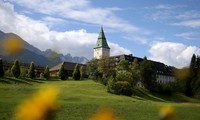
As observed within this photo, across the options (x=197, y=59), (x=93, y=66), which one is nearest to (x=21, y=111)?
(x=93, y=66)

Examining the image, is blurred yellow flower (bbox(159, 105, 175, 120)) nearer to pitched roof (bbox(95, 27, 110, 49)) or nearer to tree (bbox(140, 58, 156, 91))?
tree (bbox(140, 58, 156, 91))

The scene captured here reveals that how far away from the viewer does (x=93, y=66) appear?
97938 mm

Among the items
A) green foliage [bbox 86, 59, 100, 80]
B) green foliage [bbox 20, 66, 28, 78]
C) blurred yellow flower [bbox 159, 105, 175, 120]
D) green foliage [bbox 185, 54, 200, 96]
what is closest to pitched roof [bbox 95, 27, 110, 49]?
green foliage [bbox 185, 54, 200, 96]

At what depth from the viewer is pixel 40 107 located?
120 cm

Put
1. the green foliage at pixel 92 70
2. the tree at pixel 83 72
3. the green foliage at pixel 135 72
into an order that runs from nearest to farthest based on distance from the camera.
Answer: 1. the green foliage at pixel 135 72
2. the green foliage at pixel 92 70
3. the tree at pixel 83 72

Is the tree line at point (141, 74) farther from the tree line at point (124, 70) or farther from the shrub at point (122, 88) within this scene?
the shrub at point (122, 88)

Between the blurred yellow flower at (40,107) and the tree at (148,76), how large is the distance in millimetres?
96128

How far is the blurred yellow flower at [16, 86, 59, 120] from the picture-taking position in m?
1.19

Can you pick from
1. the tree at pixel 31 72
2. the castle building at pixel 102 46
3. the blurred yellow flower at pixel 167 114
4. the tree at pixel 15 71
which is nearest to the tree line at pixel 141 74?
the tree at pixel 31 72

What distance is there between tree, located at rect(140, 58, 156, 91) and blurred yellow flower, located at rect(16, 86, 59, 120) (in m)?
96.1

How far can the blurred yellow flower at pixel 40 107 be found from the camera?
1189 millimetres

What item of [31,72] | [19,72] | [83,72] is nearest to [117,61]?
[83,72]

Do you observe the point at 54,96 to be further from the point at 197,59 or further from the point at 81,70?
the point at 197,59

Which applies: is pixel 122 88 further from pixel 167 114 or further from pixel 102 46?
pixel 102 46
